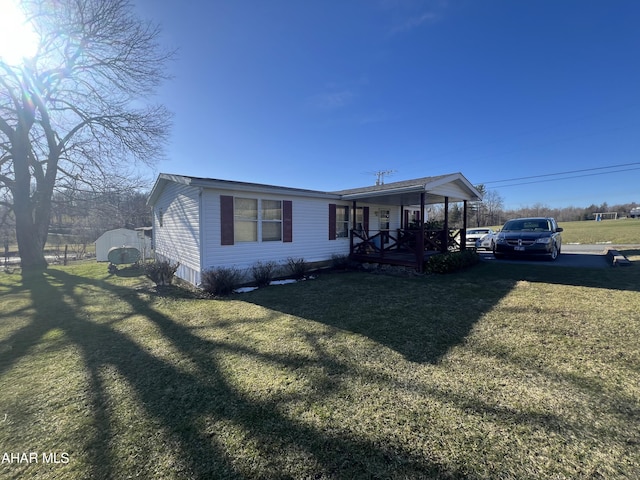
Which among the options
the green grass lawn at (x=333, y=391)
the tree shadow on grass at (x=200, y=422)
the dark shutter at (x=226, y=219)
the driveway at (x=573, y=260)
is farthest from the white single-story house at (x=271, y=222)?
the tree shadow on grass at (x=200, y=422)

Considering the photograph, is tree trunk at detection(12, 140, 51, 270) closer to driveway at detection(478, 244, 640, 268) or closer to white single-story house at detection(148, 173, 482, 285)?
white single-story house at detection(148, 173, 482, 285)

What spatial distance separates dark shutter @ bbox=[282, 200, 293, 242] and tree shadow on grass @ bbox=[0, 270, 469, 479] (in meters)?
4.93

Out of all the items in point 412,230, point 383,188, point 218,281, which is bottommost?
point 218,281

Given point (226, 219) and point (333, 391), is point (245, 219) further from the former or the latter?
point (333, 391)

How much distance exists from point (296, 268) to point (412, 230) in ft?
14.3

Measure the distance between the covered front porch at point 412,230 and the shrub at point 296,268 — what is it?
2648 millimetres

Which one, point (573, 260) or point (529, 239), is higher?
point (529, 239)

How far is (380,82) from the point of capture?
11.5m

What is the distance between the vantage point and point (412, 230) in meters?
9.54

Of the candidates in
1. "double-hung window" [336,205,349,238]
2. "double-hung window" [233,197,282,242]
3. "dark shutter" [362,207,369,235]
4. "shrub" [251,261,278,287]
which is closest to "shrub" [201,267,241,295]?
"shrub" [251,261,278,287]

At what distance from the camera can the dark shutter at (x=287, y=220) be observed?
887cm

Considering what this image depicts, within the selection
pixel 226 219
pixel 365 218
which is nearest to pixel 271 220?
pixel 226 219

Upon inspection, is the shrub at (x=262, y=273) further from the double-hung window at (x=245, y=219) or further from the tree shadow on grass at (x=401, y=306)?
the double-hung window at (x=245, y=219)

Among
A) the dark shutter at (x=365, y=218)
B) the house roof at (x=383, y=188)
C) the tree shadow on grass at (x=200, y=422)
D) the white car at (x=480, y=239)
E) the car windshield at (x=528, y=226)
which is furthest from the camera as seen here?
the white car at (x=480, y=239)
